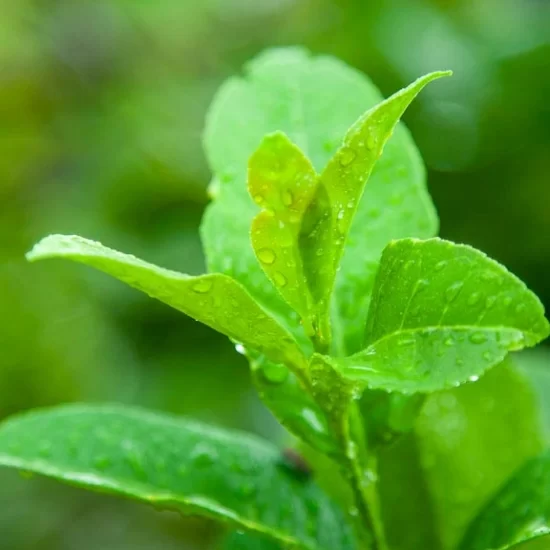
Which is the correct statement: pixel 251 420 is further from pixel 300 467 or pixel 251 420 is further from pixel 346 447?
pixel 346 447

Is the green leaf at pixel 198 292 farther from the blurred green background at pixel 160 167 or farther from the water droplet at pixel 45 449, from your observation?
the blurred green background at pixel 160 167

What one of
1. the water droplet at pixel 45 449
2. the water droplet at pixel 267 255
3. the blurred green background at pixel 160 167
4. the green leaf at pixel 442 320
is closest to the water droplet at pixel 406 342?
the green leaf at pixel 442 320

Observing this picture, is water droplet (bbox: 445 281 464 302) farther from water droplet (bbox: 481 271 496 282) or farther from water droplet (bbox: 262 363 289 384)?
water droplet (bbox: 262 363 289 384)

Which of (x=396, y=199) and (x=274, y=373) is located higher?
(x=396, y=199)

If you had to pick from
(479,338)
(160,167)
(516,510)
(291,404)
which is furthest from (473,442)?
(160,167)

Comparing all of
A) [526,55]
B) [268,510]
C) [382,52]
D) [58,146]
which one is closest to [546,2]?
[526,55]

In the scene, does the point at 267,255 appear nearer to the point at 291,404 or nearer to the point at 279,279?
the point at 279,279
